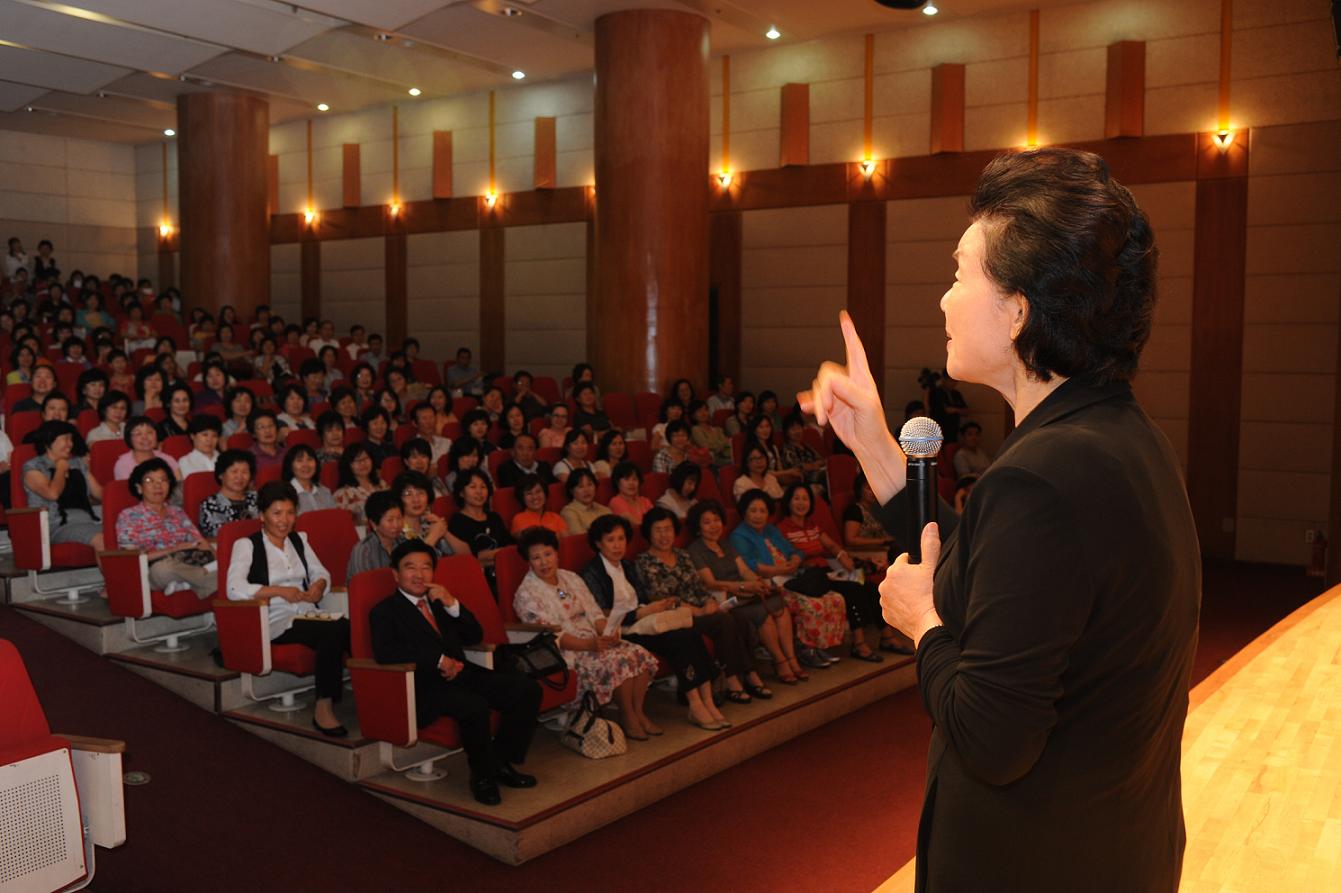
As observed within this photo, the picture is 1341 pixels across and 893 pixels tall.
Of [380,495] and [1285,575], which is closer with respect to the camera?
[380,495]

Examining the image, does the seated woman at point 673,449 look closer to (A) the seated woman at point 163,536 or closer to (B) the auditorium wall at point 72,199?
(A) the seated woman at point 163,536

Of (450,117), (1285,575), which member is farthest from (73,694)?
(450,117)

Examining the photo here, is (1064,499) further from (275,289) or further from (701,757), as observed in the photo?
(275,289)

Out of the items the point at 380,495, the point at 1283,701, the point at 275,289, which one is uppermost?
the point at 275,289

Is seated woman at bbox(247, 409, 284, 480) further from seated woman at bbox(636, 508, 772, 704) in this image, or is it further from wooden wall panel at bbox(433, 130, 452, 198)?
wooden wall panel at bbox(433, 130, 452, 198)

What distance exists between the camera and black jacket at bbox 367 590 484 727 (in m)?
3.33

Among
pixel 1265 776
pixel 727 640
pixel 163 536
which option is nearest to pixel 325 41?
pixel 163 536

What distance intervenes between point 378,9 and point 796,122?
10.8 ft

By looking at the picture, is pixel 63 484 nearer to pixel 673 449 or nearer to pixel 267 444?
pixel 267 444

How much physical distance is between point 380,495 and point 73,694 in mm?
1189

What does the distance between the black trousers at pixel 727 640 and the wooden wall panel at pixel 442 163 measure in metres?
7.81

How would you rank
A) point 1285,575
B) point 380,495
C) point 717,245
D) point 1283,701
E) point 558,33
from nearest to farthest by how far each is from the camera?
point 1283,701, point 380,495, point 1285,575, point 558,33, point 717,245

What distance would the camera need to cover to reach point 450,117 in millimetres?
10938

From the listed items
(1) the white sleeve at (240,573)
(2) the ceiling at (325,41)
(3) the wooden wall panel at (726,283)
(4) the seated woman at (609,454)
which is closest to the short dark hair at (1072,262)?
(1) the white sleeve at (240,573)
